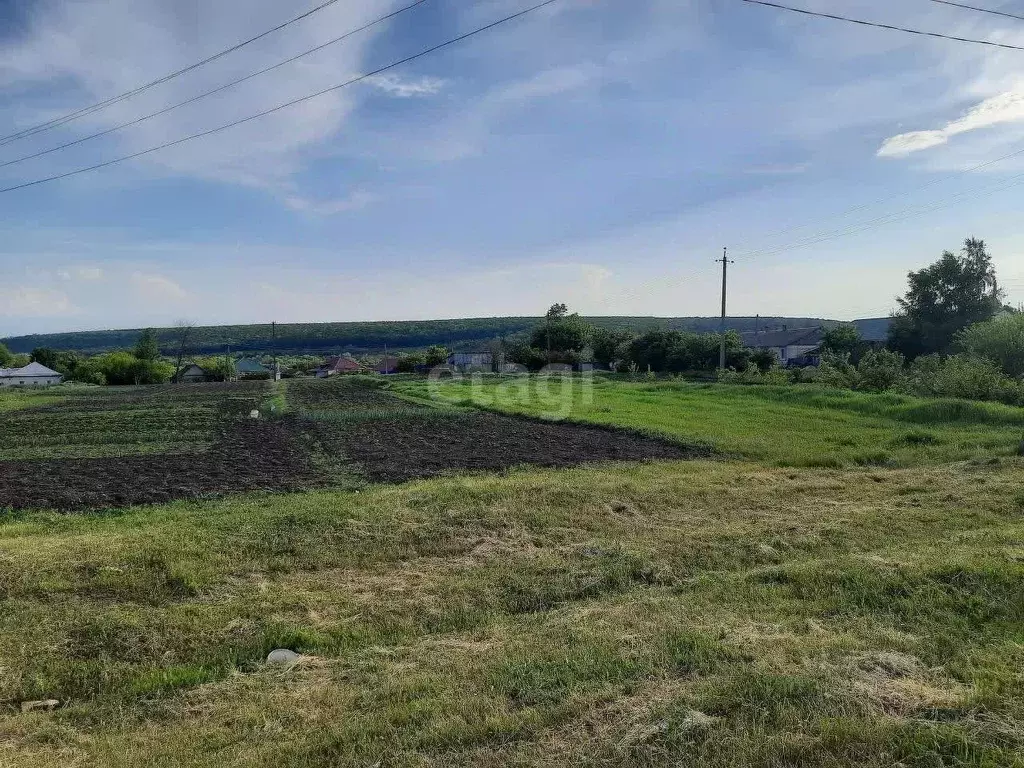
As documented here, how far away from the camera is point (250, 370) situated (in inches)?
3858

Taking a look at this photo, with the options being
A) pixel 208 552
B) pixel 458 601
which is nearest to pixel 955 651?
pixel 458 601

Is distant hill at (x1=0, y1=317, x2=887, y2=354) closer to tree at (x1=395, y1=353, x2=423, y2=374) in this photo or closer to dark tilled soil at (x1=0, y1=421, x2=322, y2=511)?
tree at (x1=395, y1=353, x2=423, y2=374)

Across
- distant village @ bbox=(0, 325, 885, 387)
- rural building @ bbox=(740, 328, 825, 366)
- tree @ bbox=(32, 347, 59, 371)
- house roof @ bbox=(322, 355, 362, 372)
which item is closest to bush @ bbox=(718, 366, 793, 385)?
distant village @ bbox=(0, 325, 885, 387)

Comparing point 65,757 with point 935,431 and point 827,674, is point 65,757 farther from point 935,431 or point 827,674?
point 935,431

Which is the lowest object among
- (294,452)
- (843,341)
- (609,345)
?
(294,452)

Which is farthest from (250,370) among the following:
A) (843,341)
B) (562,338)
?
(843,341)

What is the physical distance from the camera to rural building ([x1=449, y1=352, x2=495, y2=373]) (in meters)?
71.7

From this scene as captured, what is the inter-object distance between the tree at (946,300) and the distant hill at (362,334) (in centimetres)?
8866

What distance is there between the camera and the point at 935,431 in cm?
1770

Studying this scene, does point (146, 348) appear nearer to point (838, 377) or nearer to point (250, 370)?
point (250, 370)

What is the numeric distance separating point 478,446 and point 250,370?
290 feet

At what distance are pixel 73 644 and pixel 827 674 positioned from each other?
5600 millimetres

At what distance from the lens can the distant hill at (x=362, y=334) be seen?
153 m

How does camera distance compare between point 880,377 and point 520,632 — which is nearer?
point 520,632
